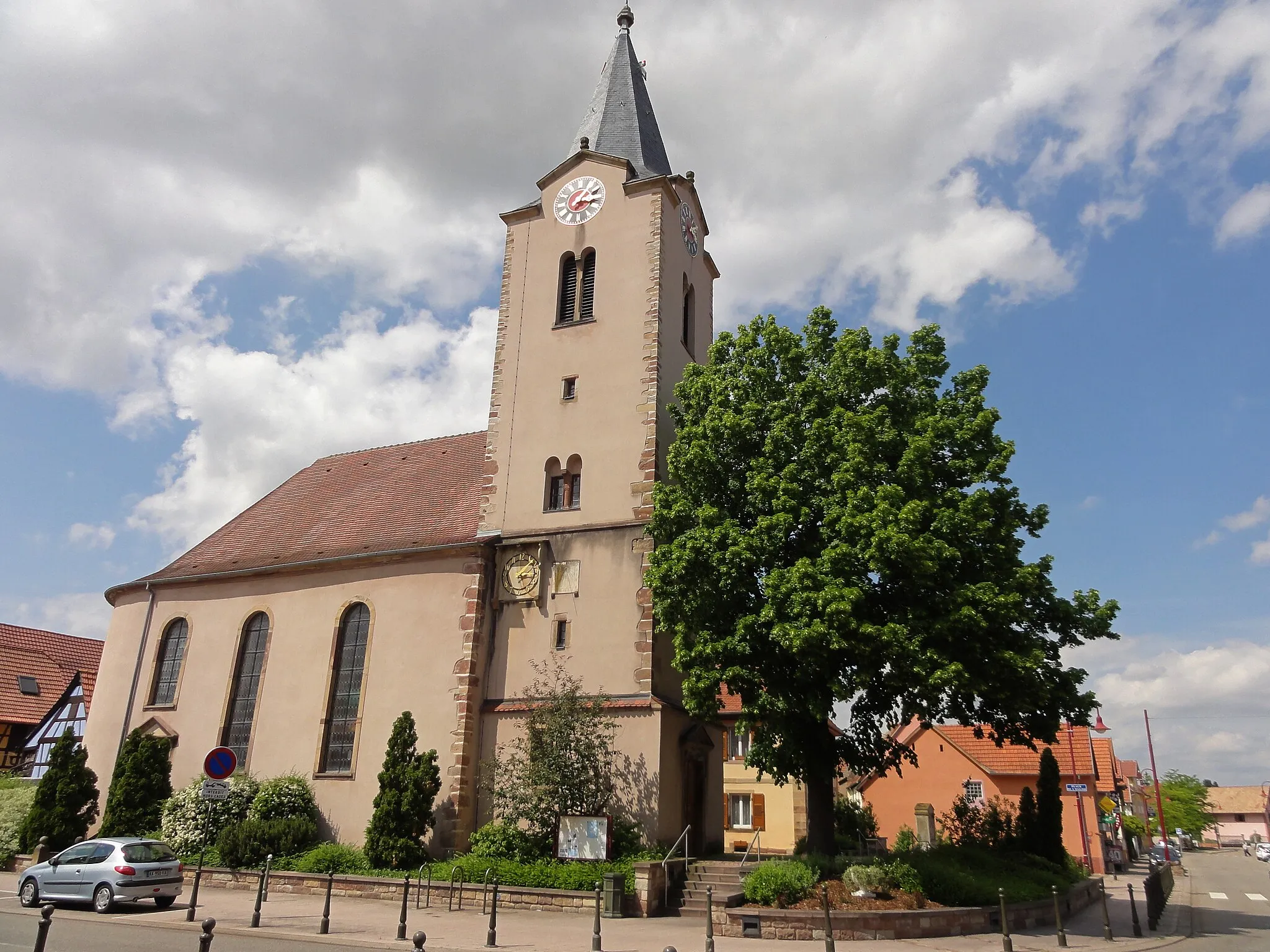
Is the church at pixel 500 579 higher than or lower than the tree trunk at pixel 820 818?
higher

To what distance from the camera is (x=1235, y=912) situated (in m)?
23.3

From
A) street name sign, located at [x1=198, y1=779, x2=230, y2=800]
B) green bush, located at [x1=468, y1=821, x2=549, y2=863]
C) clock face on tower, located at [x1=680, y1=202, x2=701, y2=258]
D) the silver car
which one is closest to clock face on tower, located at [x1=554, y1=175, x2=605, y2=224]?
clock face on tower, located at [x1=680, y1=202, x2=701, y2=258]

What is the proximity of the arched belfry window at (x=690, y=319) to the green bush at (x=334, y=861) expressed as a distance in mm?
16310

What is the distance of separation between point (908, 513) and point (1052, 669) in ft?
17.6

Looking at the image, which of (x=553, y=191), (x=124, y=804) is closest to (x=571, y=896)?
(x=124, y=804)

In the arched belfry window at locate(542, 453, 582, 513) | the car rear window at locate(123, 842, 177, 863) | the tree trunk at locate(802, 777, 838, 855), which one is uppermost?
the arched belfry window at locate(542, 453, 582, 513)

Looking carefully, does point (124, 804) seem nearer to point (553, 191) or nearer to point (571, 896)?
point (571, 896)

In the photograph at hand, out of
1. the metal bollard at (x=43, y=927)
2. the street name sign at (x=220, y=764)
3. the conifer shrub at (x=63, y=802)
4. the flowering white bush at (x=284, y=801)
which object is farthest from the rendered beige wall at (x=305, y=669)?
the metal bollard at (x=43, y=927)

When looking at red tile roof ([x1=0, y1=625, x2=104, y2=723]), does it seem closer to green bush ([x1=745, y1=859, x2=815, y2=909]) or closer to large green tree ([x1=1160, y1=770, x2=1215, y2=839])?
green bush ([x1=745, y1=859, x2=815, y2=909])

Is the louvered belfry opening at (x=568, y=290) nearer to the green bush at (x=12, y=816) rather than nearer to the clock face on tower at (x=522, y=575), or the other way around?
the clock face on tower at (x=522, y=575)

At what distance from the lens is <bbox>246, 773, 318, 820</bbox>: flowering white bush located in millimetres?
22344

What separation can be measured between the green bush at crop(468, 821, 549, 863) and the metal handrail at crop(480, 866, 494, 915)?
2.77ft

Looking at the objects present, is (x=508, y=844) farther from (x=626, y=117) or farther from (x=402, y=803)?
(x=626, y=117)

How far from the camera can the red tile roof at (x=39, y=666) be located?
38.4 meters
